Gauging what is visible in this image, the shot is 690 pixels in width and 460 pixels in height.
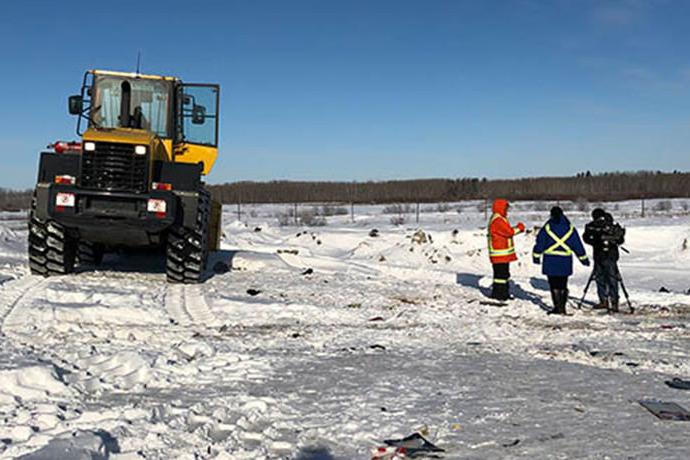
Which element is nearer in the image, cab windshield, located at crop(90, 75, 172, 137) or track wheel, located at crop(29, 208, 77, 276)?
track wheel, located at crop(29, 208, 77, 276)

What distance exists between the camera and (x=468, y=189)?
83375 millimetres

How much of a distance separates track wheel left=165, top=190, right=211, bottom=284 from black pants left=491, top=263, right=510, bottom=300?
511cm

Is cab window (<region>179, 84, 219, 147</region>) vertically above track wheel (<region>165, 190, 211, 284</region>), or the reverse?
cab window (<region>179, 84, 219, 147</region>)

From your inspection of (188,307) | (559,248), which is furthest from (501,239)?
(188,307)

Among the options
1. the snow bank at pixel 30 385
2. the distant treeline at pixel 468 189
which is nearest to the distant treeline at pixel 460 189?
the distant treeline at pixel 468 189

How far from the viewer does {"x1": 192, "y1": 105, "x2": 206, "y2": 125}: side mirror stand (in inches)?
492

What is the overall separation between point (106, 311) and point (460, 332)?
4638 mm

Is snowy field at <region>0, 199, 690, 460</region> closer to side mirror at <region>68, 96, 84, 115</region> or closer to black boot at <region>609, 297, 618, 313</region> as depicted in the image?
black boot at <region>609, 297, 618, 313</region>

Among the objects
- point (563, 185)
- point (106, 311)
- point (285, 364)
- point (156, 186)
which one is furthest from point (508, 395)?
point (563, 185)

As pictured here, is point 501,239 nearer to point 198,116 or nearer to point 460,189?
point 198,116

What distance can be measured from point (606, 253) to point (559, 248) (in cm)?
89

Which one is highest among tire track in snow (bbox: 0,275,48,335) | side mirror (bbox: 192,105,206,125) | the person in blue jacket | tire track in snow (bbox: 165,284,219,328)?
side mirror (bbox: 192,105,206,125)

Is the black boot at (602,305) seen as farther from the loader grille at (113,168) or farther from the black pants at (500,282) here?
the loader grille at (113,168)

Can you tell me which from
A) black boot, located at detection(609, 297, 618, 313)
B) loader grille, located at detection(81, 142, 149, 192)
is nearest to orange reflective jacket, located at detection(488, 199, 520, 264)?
black boot, located at detection(609, 297, 618, 313)
